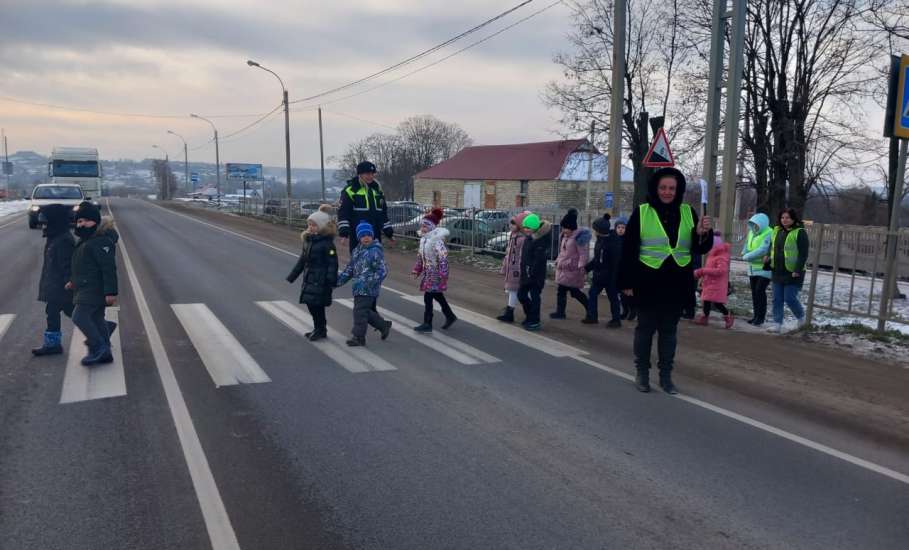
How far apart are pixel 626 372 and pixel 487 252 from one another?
11940mm

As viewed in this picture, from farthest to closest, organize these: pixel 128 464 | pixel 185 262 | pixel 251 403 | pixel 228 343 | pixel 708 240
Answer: pixel 185 262
pixel 228 343
pixel 708 240
pixel 251 403
pixel 128 464

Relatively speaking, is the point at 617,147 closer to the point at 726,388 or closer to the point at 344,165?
the point at 726,388

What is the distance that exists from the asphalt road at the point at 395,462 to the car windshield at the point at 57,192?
23298 millimetres

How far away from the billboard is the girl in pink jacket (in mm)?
82747

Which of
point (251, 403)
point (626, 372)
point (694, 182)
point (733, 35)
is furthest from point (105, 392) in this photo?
point (694, 182)

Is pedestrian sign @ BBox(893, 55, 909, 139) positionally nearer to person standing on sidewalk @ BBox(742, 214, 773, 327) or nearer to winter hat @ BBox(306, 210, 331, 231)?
person standing on sidewalk @ BBox(742, 214, 773, 327)

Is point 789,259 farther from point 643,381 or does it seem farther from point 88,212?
point 88,212

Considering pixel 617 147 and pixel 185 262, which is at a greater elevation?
pixel 617 147

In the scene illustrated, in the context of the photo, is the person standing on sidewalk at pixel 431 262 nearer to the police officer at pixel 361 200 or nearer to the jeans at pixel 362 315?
the police officer at pixel 361 200

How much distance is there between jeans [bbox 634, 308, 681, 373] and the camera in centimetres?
625

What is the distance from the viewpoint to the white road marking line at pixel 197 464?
355cm

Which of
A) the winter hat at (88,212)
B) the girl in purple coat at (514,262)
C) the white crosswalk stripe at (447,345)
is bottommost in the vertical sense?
the white crosswalk stripe at (447,345)

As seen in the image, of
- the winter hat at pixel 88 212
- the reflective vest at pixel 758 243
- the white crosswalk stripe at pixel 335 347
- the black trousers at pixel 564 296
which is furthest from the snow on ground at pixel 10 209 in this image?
the reflective vest at pixel 758 243

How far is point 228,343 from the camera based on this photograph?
7.86m
